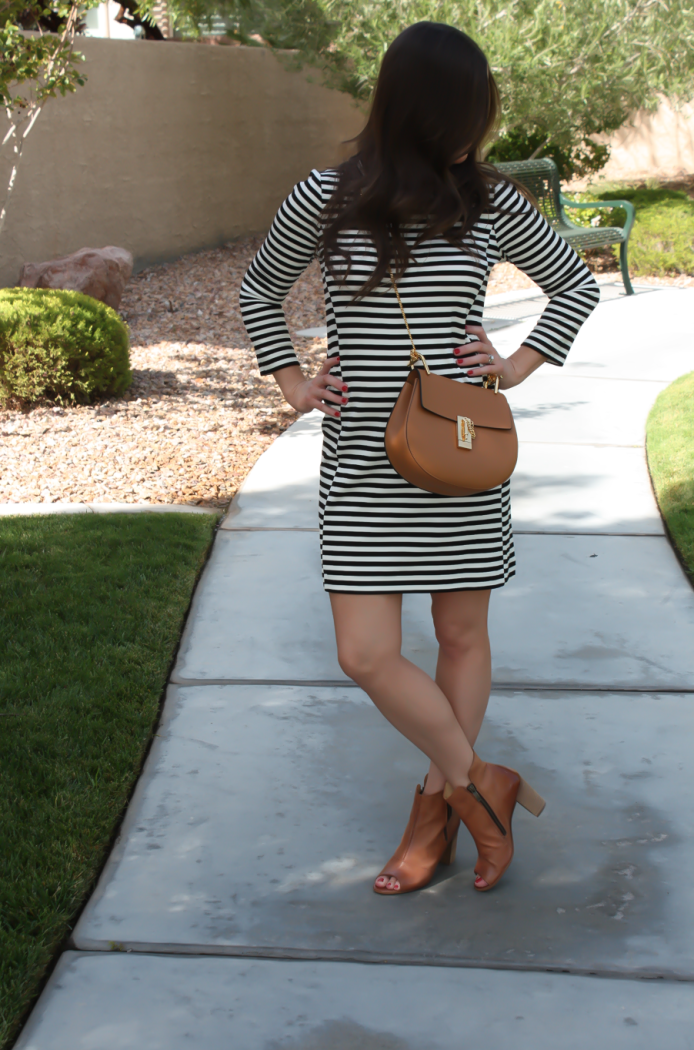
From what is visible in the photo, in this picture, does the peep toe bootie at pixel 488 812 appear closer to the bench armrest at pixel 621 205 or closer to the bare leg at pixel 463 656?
the bare leg at pixel 463 656

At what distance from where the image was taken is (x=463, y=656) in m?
2.24

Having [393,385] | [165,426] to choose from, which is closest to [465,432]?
[393,385]

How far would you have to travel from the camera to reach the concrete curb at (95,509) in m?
4.75

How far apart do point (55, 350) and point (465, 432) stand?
5010 millimetres

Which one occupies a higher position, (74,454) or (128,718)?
(128,718)

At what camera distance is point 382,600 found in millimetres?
→ 2057

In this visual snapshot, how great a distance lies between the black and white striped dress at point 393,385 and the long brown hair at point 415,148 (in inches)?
1.5

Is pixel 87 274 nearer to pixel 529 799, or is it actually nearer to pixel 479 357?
pixel 479 357

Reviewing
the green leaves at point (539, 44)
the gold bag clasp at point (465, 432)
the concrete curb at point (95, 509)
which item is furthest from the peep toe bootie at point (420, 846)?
the green leaves at point (539, 44)

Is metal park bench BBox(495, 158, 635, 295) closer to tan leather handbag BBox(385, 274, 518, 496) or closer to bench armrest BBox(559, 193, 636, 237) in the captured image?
bench armrest BBox(559, 193, 636, 237)

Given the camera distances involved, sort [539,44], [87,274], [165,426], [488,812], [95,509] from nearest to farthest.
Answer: [488,812] < [95,509] < [165,426] < [87,274] < [539,44]

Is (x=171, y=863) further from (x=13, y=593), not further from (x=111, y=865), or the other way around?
(x=13, y=593)

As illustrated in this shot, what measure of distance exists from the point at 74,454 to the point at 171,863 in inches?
150

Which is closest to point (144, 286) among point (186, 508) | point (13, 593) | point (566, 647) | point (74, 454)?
point (74, 454)
